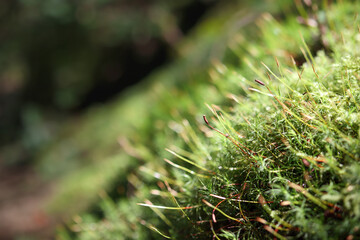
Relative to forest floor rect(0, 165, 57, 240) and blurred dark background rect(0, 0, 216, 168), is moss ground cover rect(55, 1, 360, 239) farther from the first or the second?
blurred dark background rect(0, 0, 216, 168)

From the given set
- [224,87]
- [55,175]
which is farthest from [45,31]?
[224,87]

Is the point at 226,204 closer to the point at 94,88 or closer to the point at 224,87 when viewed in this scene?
the point at 224,87

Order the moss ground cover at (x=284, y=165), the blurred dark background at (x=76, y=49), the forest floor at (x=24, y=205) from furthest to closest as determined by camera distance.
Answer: the blurred dark background at (x=76, y=49) < the forest floor at (x=24, y=205) < the moss ground cover at (x=284, y=165)

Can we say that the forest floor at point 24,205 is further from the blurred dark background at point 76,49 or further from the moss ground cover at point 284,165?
the moss ground cover at point 284,165


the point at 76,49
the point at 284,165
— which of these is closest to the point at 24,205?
the point at 76,49

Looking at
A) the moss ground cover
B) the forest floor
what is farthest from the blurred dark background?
the moss ground cover

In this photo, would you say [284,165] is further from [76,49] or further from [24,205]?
[76,49]

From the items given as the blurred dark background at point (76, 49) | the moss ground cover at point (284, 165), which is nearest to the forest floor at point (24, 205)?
the blurred dark background at point (76, 49)

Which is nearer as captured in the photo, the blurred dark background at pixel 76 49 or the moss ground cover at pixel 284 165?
the moss ground cover at pixel 284 165

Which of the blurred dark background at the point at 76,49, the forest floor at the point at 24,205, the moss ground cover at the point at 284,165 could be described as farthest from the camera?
the blurred dark background at the point at 76,49
